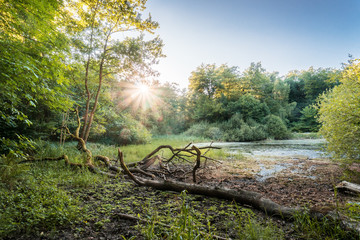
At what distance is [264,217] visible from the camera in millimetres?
2424

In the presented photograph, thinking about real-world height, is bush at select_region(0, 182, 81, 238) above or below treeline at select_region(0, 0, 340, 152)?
below

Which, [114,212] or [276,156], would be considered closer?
[114,212]

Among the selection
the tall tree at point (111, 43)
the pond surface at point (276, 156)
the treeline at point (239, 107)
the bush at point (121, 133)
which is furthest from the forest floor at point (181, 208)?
the treeline at point (239, 107)

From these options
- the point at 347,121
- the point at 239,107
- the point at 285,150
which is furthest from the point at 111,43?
the point at 239,107

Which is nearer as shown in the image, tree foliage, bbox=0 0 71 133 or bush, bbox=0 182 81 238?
bush, bbox=0 182 81 238

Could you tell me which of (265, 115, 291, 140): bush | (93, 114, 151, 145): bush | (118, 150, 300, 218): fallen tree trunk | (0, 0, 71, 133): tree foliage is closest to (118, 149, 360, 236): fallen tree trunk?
(118, 150, 300, 218): fallen tree trunk

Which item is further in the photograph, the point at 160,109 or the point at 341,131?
the point at 160,109

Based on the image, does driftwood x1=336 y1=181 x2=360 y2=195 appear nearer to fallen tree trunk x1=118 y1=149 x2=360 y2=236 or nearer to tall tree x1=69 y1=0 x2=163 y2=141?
fallen tree trunk x1=118 y1=149 x2=360 y2=236

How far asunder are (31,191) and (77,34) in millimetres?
7047

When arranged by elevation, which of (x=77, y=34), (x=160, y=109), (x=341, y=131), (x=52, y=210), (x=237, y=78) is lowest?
(x=52, y=210)

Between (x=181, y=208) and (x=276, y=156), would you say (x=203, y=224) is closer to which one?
(x=181, y=208)

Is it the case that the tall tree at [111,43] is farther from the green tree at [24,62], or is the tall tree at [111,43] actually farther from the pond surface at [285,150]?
the pond surface at [285,150]

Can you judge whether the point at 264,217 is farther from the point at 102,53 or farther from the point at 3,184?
the point at 102,53

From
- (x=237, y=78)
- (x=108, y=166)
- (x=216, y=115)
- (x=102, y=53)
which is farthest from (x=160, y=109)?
(x=108, y=166)
